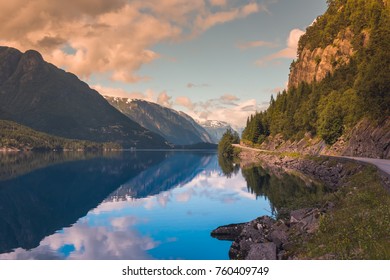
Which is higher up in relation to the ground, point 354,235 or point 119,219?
point 354,235

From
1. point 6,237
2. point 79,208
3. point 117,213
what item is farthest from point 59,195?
point 6,237

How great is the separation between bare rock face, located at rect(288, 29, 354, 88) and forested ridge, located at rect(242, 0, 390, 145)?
83.4 inches

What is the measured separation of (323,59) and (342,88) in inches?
2027

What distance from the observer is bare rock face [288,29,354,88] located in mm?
134288

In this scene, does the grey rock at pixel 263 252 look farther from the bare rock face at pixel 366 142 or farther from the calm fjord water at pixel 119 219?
the bare rock face at pixel 366 142

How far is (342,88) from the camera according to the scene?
10194 centimetres

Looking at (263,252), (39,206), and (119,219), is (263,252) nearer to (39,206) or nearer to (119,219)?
(119,219)

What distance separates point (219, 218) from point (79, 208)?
855 inches

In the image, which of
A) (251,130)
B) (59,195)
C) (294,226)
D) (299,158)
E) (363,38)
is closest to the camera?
(294,226)

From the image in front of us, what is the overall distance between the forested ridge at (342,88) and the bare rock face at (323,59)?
2.12 m

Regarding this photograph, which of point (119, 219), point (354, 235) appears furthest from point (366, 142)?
point (354, 235)

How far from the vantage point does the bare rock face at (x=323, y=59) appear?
5287 inches

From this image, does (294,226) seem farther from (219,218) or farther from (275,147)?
(275,147)

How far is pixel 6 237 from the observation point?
33.9 metres
